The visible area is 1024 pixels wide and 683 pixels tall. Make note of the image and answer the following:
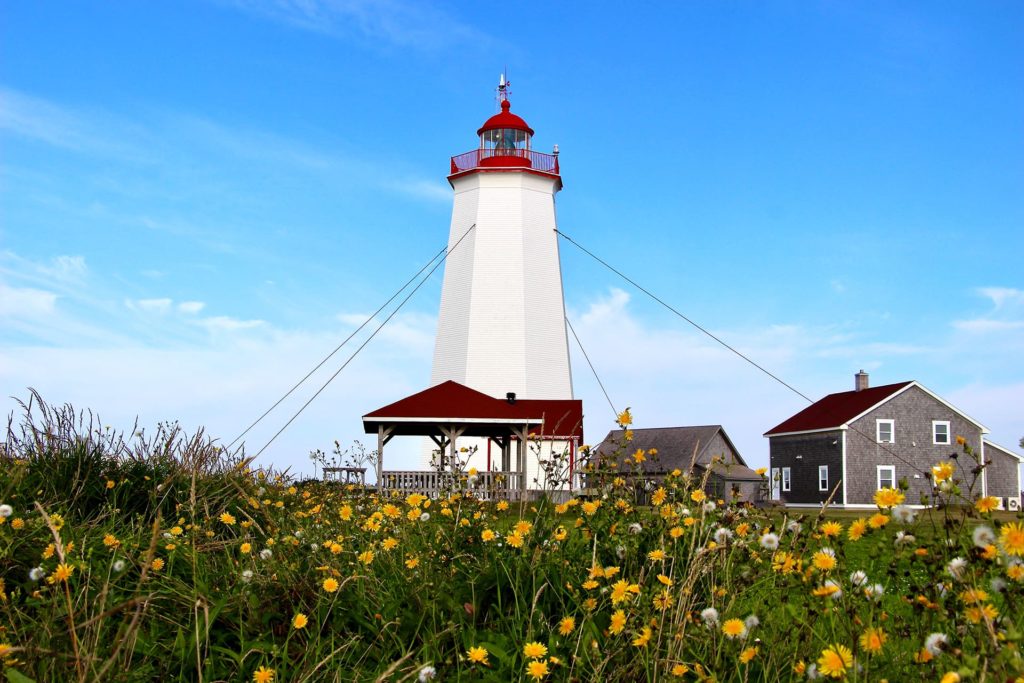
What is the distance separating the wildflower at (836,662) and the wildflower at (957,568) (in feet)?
1.52

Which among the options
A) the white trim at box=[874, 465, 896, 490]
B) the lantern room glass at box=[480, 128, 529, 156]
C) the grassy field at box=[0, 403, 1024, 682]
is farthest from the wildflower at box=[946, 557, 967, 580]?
the white trim at box=[874, 465, 896, 490]

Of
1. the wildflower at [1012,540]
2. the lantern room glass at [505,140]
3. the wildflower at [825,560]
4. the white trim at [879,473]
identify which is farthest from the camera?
the white trim at [879,473]

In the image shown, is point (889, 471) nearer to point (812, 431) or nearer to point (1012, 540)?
point (812, 431)

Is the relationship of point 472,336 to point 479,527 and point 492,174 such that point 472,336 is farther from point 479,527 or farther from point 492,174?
point 479,527

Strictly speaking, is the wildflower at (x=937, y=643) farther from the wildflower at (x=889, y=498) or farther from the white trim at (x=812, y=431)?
the white trim at (x=812, y=431)

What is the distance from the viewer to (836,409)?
134 feet

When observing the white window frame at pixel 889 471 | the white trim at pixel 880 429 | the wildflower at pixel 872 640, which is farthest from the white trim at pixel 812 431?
the wildflower at pixel 872 640

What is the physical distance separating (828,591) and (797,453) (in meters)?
40.5

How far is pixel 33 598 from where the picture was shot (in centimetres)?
530

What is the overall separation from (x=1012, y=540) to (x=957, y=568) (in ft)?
1.30

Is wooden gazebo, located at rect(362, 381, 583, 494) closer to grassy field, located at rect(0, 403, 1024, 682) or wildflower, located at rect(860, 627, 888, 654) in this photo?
grassy field, located at rect(0, 403, 1024, 682)

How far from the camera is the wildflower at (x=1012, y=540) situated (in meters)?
2.67

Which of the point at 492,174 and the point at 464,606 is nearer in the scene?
the point at 464,606

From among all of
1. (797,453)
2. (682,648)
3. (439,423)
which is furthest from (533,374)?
(682,648)
